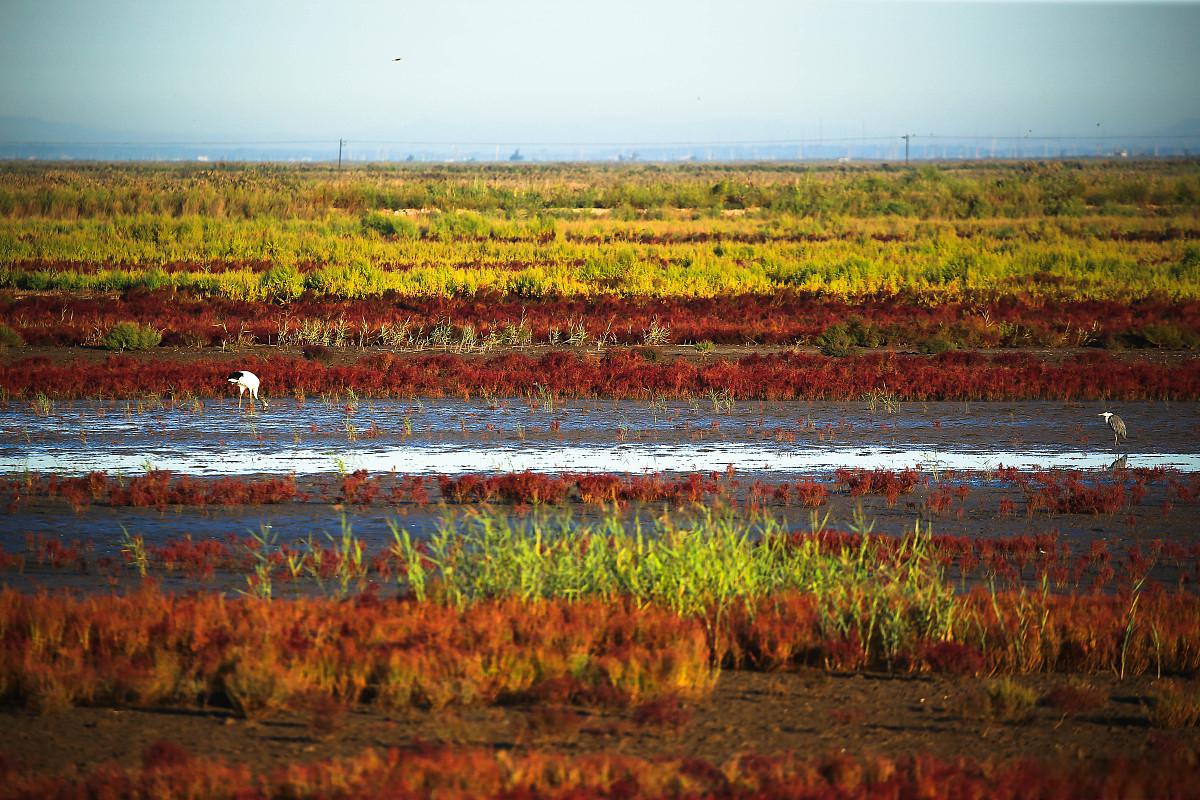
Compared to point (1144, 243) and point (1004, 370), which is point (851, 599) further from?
point (1144, 243)

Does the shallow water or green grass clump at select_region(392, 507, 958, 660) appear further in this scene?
the shallow water

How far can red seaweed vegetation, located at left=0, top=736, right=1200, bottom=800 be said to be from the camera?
573 centimetres

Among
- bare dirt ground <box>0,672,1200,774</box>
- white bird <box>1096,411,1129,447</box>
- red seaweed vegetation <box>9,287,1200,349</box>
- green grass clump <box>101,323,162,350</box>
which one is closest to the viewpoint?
bare dirt ground <box>0,672,1200,774</box>

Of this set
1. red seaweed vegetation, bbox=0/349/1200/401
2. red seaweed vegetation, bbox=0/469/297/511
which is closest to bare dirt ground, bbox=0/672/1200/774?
red seaweed vegetation, bbox=0/469/297/511

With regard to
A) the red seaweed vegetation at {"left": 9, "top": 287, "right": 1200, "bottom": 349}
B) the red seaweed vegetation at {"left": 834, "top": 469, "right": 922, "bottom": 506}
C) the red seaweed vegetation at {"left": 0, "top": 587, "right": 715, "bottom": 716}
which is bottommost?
the red seaweed vegetation at {"left": 834, "top": 469, "right": 922, "bottom": 506}

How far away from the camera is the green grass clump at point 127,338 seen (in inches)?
954

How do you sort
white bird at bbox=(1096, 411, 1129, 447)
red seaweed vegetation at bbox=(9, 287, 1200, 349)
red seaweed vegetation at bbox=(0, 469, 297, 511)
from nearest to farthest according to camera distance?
red seaweed vegetation at bbox=(0, 469, 297, 511)
white bird at bbox=(1096, 411, 1129, 447)
red seaweed vegetation at bbox=(9, 287, 1200, 349)

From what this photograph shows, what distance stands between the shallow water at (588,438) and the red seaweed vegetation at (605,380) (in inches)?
25.9

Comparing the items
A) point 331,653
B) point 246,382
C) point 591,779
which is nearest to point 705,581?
point 331,653

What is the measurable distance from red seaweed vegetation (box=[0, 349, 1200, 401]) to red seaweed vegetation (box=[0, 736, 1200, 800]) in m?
14.1

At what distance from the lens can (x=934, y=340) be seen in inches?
1010

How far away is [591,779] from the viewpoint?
591 cm

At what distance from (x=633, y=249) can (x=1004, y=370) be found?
2160cm

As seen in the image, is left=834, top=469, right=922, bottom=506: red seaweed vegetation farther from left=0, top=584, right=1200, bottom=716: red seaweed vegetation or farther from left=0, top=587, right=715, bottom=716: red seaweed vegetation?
left=0, top=587, right=715, bottom=716: red seaweed vegetation
